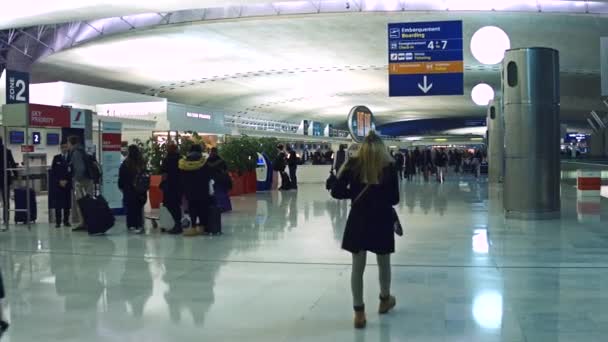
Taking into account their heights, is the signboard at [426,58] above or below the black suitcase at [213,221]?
above

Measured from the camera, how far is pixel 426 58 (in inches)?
699

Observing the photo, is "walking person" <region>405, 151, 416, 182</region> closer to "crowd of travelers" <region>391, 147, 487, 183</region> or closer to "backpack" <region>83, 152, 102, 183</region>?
"crowd of travelers" <region>391, 147, 487, 183</region>

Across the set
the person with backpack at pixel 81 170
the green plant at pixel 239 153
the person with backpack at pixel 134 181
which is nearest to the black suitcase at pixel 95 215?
the person with backpack at pixel 134 181

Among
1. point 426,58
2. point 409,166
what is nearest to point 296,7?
point 409,166

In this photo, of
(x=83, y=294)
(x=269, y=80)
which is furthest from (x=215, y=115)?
(x=83, y=294)

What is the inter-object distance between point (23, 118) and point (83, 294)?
250 inches

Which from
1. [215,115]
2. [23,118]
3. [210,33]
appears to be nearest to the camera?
[23,118]

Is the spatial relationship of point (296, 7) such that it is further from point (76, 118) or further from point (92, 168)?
point (92, 168)

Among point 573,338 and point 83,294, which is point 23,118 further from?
point 573,338

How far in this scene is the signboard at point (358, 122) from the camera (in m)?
18.7

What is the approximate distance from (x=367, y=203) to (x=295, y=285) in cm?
186

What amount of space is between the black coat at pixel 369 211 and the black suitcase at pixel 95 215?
6.55 metres

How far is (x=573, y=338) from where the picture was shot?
4.54m

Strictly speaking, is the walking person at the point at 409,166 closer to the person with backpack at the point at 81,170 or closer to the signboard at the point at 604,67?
the signboard at the point at 604,67
